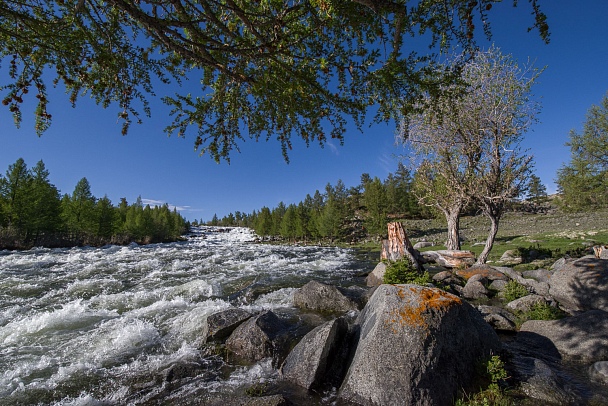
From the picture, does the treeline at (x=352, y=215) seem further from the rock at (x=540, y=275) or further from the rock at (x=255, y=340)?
the rock at (x=255, y=340)

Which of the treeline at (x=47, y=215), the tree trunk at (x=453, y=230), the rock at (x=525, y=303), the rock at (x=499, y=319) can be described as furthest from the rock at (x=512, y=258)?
the treeline at (x=47, y=215)

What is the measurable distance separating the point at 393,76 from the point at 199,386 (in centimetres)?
613

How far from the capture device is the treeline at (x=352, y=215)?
186 feet

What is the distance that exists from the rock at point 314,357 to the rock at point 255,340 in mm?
909

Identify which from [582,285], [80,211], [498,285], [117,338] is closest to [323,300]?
[117,338]

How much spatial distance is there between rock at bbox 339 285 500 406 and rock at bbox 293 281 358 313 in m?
3.90

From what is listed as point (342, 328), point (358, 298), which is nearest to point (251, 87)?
point (342, 328)

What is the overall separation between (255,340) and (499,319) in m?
6.70

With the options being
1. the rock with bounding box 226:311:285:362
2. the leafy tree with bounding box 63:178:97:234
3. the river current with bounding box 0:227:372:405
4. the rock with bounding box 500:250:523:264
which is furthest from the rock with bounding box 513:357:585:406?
the leafy tree with bounding box 63:178:97:234

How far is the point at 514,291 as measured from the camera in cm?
962

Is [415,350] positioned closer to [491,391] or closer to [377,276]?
[491,391]

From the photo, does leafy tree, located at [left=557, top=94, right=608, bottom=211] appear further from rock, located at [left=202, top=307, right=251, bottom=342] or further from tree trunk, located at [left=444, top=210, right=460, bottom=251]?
rock, located at [left=202, top=307, right=251, bottom=342]

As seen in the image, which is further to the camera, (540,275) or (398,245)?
(398,245)

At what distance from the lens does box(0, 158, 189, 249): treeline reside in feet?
124
